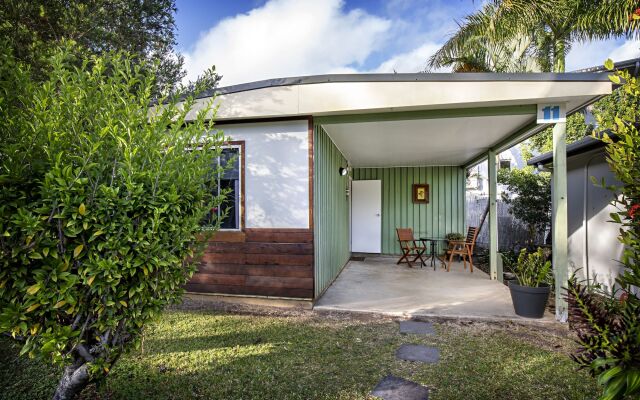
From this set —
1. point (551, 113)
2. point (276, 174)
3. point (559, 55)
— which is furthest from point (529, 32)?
point (276, 174)

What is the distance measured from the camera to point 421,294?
4559mm

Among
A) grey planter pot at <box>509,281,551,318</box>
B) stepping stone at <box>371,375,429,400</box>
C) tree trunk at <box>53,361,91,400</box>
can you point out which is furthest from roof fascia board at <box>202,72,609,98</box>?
stepping stone at <box>371,375,429,400</box>

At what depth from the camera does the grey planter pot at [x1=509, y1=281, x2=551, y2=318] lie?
354cm

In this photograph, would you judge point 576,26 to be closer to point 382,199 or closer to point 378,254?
Answer: point 382,199

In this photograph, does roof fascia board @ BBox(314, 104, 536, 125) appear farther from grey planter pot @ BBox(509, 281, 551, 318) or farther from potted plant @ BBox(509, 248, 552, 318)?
grey planter pot @ BBox(509, 281, 551, 318)

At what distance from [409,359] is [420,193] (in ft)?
Answer: 19.4

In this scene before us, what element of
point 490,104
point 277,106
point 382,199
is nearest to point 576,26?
point 382,199

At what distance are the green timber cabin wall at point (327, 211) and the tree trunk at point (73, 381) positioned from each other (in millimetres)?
2720

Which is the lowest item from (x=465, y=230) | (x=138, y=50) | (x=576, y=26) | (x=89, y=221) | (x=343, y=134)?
(x=465, y=230)

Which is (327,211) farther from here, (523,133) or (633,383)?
(633,383)

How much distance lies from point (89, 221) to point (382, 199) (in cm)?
739

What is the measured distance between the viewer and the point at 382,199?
8359 mm

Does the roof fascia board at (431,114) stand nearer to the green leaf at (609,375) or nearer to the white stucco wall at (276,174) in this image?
the white stucco wall at (276,174)

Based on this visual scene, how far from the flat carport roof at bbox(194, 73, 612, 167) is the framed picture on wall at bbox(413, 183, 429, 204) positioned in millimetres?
3289
